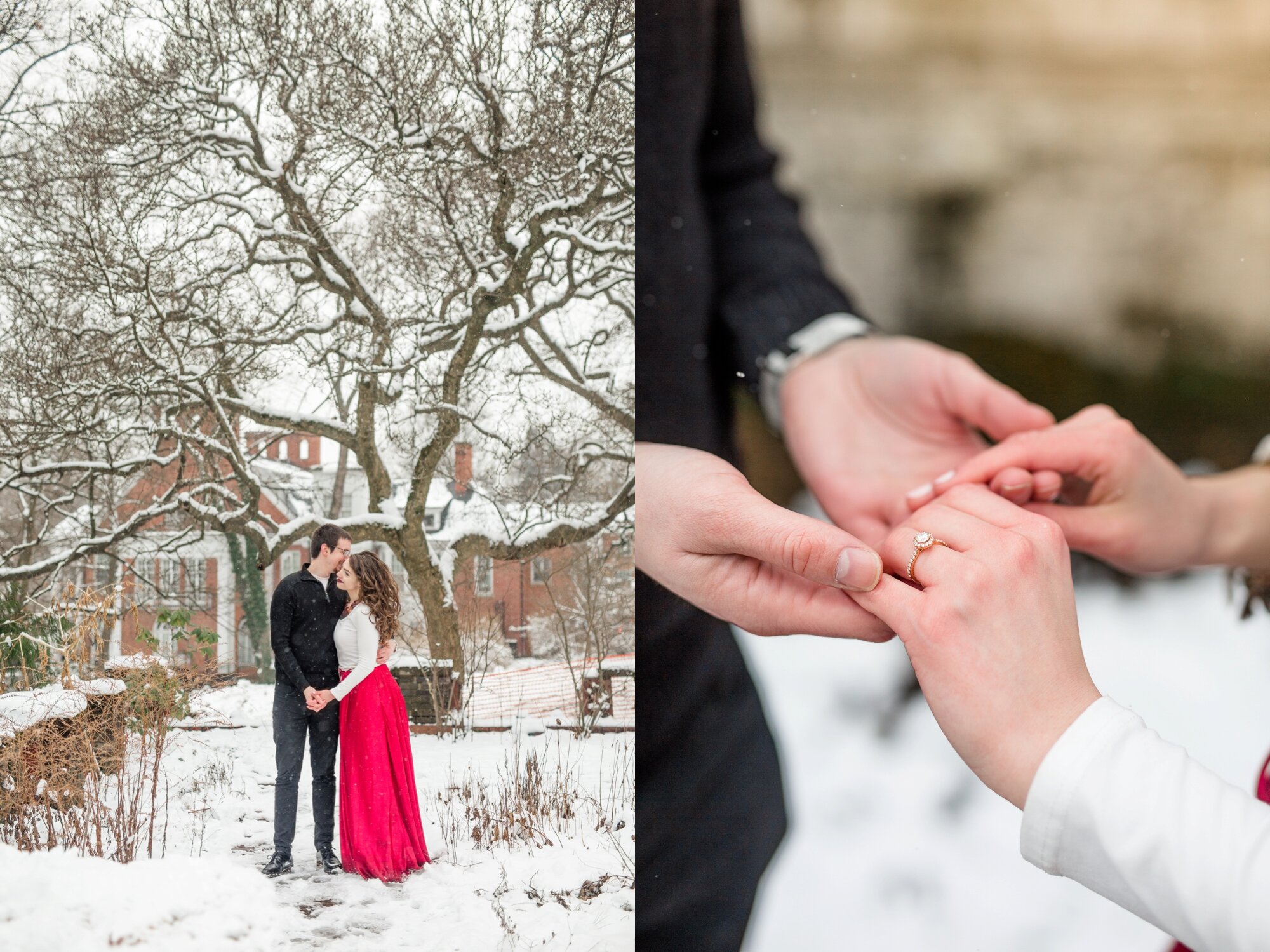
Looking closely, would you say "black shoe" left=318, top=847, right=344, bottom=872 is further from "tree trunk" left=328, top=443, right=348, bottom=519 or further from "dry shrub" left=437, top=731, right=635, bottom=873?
"tree trunk" left=328, top=443, right=348, bottom=519

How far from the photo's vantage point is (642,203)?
1.71 meters

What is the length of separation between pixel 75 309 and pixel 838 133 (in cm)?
153

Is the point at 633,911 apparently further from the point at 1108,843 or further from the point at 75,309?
the point at 75,309

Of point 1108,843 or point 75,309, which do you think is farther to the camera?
point 75,309

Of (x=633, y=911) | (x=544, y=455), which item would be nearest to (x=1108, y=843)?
(x=633, y=911)

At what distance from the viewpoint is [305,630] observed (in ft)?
5.50

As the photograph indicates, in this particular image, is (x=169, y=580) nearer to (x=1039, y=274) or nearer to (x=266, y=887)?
(x=266, y=887)

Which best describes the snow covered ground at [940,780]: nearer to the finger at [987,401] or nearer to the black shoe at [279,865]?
the finger at [987,401]

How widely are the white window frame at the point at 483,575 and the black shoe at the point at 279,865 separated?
24.0 inches

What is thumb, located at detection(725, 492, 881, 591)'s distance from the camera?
138 centimetres

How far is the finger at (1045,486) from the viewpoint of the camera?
161 centimetres

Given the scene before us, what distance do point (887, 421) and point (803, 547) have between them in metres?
0.38

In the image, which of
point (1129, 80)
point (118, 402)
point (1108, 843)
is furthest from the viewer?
point (118, 402)

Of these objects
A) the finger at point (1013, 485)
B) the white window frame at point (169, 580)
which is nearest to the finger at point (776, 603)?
the finger at point (1013, 485)
